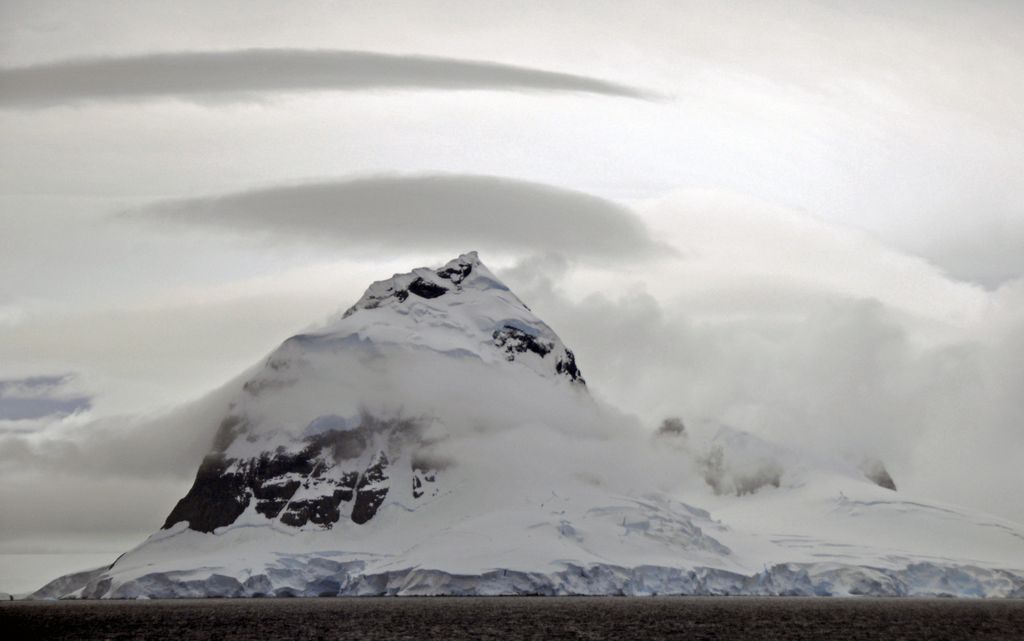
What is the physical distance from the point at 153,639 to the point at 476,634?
148 ft

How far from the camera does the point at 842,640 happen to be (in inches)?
7677

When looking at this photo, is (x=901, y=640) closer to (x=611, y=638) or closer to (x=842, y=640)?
(x=842, y=640)

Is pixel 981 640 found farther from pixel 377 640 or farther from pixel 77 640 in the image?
pixel 77 640

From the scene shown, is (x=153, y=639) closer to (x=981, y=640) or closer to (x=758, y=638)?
(x=758, y=638)

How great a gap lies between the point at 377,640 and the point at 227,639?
23914 millimetres

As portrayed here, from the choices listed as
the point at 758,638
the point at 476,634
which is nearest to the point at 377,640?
the point at 476,634

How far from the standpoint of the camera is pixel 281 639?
649 feet

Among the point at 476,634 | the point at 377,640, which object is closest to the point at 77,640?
the point at 377,640

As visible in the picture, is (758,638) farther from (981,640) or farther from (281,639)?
(281,639)

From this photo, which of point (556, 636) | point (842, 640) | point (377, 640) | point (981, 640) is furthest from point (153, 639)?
point (981, 640)

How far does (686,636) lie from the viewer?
197500 millimetres

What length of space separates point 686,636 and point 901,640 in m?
29.9

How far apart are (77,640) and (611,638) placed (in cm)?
7334

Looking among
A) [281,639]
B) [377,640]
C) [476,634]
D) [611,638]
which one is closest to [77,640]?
[281,639]
